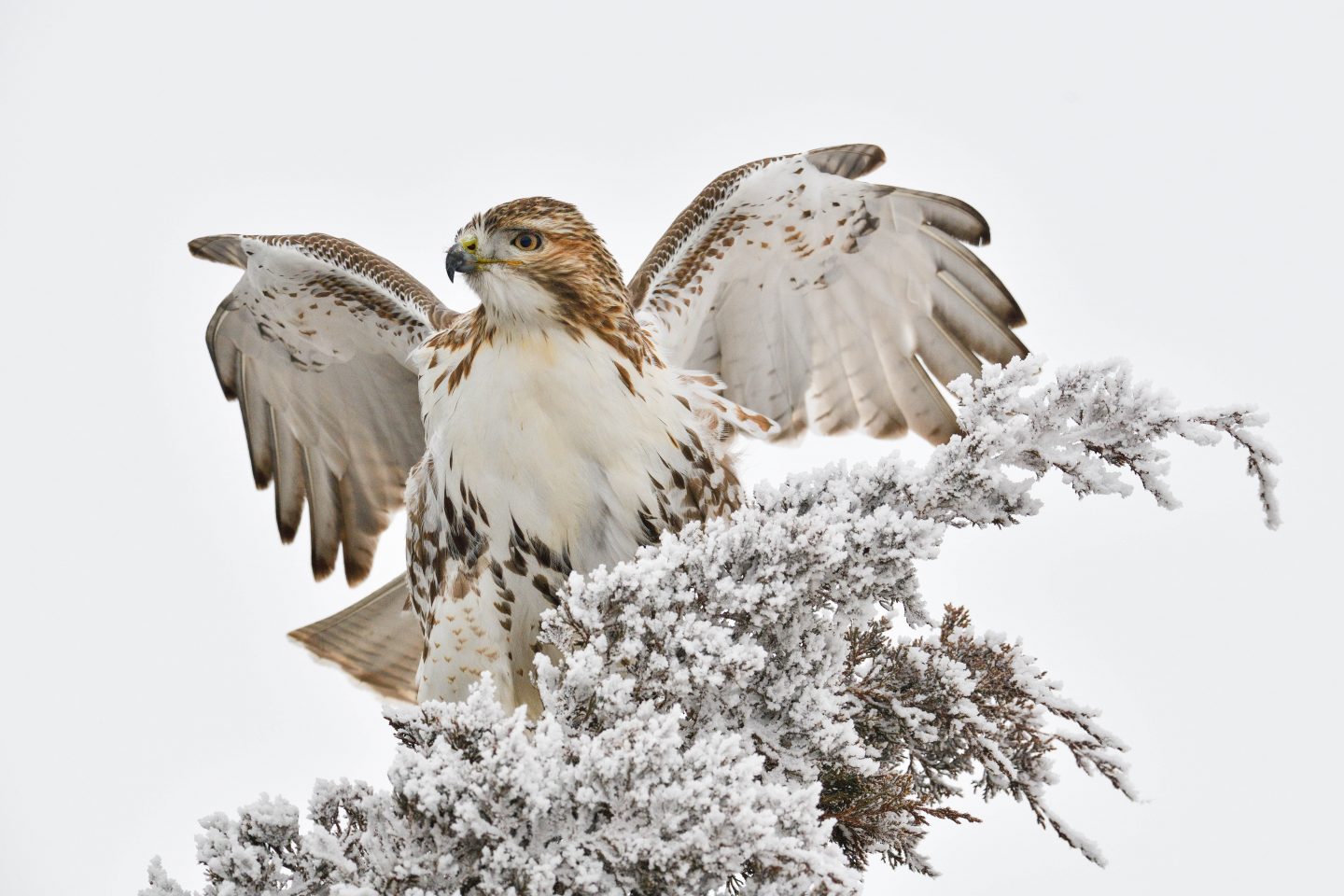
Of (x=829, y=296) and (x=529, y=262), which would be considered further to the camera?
(x=829, y=296)

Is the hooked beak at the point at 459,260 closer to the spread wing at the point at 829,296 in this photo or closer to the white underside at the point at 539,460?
the white underside at the point at 539,460

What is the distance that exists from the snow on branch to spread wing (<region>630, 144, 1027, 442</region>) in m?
2.04

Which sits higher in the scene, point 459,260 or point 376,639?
point 459,260

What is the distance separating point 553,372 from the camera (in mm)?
4754

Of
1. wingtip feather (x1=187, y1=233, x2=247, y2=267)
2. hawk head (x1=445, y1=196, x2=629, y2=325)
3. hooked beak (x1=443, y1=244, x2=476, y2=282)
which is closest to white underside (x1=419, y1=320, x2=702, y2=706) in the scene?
hawk head (x1=445, y1=196, x2=629, y2=325)

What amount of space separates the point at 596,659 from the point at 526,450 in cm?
151

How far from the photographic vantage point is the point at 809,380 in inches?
251

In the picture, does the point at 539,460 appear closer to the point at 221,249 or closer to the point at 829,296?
the point at 829,296

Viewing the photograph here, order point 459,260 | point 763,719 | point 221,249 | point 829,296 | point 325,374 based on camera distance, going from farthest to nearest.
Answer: point 325,374, point 829,296, point 221,249, point 459,260, point 763,719

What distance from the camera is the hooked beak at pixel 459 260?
4.68 meters

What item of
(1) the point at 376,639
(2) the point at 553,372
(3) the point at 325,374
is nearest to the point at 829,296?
(2) the point at 553,372

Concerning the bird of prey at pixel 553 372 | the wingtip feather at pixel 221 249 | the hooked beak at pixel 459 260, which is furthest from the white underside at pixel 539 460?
the wingtip feather at pixel 221 249

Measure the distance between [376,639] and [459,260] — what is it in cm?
246

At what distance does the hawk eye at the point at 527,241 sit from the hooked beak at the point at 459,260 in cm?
17
